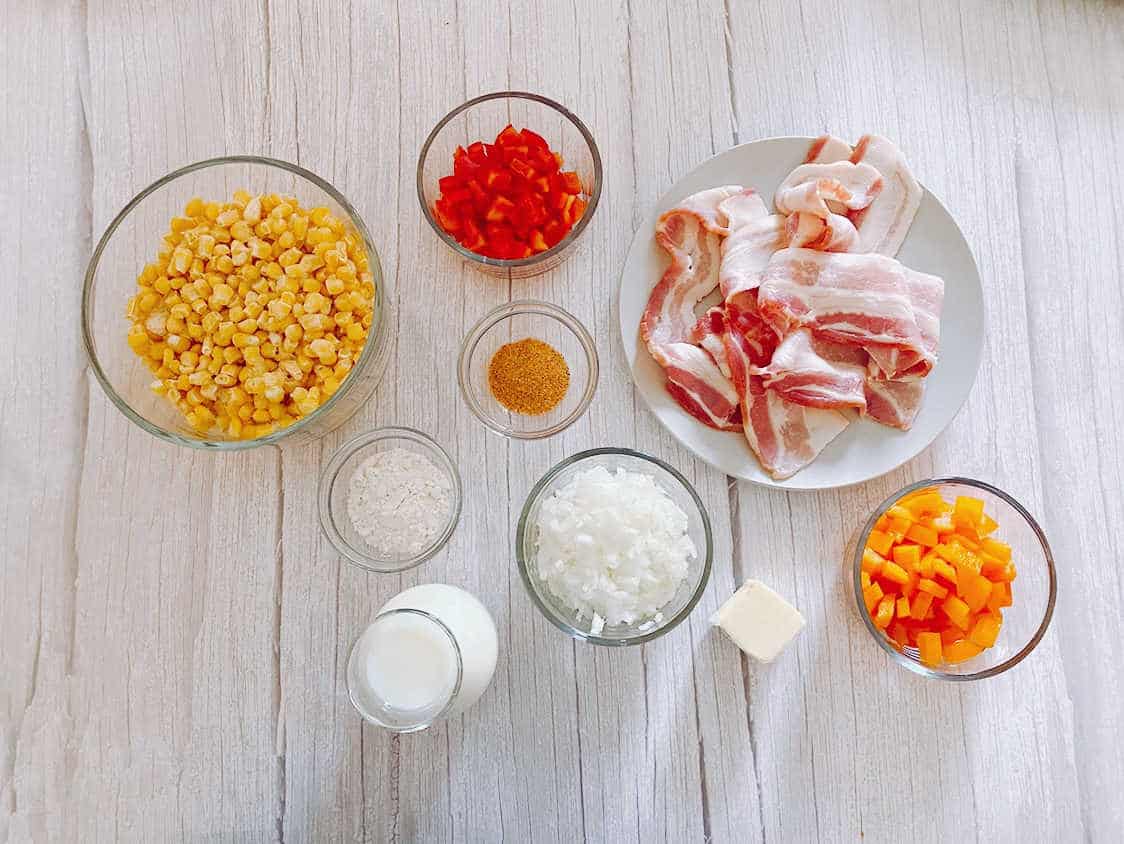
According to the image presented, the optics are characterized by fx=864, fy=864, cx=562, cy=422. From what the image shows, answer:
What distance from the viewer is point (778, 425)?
1.63 meters

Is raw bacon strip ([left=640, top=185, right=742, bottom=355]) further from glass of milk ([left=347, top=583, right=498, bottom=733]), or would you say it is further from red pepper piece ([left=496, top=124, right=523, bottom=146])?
glass of milk ([left=347, top=583, right=498, bottom=733])

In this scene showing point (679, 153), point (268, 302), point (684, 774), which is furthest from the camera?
point (679, 153)

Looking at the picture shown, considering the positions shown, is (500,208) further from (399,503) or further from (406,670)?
(406,670)

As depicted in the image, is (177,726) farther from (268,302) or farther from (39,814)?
(268,302)

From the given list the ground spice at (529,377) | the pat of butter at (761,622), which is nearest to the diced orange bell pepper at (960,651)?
the pat of butter at (761,622)

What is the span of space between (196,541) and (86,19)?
1133mm

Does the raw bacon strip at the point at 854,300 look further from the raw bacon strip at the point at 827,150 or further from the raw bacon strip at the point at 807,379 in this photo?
the raw bacon strip at the point at 827,150

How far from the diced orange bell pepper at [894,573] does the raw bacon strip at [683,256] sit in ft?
1.85

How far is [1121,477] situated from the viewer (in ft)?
5.73

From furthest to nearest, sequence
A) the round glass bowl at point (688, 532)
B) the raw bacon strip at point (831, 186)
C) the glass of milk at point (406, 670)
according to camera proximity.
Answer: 1. the raw bacon strip at point (831, 186)
2. the round glass bowl at point (688, 532)
3. the glass of milk at point (406, 670)

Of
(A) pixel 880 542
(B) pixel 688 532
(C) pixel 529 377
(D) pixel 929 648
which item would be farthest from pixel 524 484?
(D) pixel 929 648

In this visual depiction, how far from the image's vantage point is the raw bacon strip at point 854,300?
1.58 m

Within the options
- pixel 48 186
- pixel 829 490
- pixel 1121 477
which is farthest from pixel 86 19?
pixel 1121 477

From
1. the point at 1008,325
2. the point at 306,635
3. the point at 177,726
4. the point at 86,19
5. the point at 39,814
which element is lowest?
the point at 39,814
